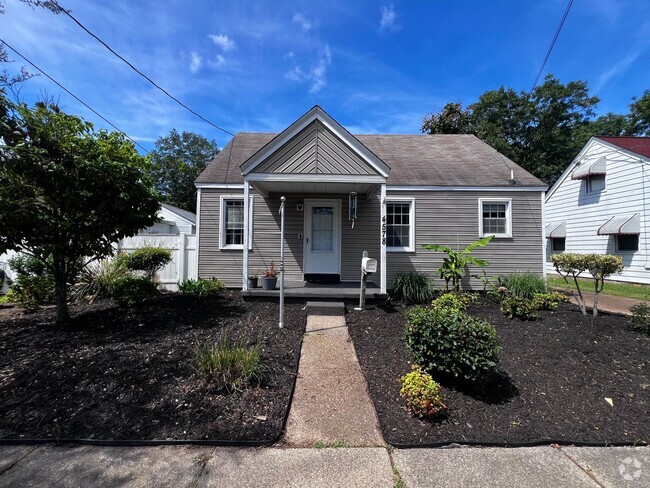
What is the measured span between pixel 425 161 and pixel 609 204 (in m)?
9.22

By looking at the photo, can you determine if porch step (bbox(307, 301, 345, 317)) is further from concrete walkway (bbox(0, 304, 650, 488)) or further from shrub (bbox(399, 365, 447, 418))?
concrete walkway (bbox(0, 304, 650, 488))

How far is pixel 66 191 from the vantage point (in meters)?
4.91

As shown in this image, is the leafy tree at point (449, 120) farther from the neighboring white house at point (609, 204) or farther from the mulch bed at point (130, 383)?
the mulch bed at point (130, 383)

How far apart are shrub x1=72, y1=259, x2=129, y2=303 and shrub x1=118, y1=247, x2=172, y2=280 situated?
0.72ft

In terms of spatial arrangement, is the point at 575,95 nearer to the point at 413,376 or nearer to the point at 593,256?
the point at 593,256

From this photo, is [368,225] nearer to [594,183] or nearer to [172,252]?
[172,252]

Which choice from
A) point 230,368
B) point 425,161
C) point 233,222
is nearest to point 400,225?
point 425,161

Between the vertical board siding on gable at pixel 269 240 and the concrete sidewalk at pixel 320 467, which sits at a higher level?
the vertical board siding on gable at pixel 269 240

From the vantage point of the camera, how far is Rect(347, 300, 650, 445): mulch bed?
299 cm

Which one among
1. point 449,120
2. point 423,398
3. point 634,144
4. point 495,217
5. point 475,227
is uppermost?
point 449,120

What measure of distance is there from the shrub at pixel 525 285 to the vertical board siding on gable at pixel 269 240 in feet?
12.6

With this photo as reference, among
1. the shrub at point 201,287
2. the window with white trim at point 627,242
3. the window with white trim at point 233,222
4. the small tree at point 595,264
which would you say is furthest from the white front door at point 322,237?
the window with white trim at point 627,242

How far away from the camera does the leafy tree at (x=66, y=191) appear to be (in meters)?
4.69

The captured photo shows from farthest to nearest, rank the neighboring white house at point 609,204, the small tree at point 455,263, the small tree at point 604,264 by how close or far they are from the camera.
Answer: the neighboring white house at point 609,204
the small tree at point 455,263
the small tree at point 604,264
